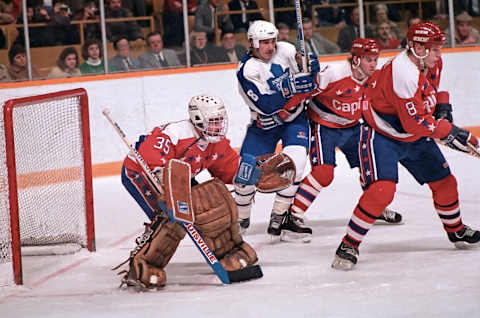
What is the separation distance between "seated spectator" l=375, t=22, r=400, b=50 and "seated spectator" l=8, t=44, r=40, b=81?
2816 millimetres

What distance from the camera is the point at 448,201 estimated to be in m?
3.83

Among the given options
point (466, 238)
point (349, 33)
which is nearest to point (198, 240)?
point (466, 238)

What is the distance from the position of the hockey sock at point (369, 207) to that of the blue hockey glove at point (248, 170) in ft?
1.50

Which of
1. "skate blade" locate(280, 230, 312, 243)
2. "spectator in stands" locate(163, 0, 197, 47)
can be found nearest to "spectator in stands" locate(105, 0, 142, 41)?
"spectator in stands" locate(163, 0, 197, 47)

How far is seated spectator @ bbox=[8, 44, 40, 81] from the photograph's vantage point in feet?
21.2

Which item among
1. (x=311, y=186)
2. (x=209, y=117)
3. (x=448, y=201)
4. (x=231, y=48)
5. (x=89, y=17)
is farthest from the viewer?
(x=231, y=48)

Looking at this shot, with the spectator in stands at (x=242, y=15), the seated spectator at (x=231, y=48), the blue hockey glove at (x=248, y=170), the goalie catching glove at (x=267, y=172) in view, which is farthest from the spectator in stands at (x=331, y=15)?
the blue hockey glove at (x=248, y=170)

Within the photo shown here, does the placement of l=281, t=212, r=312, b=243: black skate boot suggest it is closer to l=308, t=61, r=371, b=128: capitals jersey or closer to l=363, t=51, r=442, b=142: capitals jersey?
l=308, t=61, r=371, b=128: capitals jersey

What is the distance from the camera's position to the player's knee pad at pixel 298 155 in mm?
4145

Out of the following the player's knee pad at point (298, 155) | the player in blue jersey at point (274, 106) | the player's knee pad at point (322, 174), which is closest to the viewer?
the player's knee pad at point (298, 155)

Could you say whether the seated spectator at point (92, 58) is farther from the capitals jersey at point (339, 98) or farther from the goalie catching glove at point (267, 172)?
the goalie catching glove at point (267, 172)

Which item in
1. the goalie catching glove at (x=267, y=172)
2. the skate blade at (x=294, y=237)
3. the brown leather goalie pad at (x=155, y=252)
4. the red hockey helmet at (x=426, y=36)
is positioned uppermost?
the red hockey helmet at (x=426, y=36)

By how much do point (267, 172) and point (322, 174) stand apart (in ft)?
2.08

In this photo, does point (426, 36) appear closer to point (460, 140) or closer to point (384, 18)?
point (460, 140)
